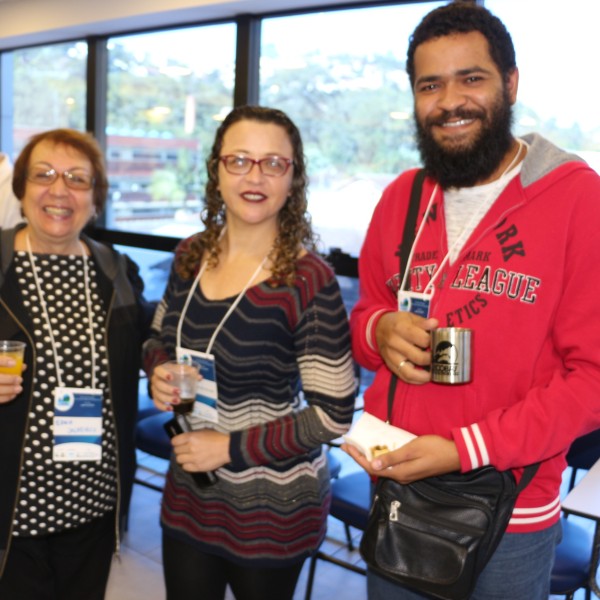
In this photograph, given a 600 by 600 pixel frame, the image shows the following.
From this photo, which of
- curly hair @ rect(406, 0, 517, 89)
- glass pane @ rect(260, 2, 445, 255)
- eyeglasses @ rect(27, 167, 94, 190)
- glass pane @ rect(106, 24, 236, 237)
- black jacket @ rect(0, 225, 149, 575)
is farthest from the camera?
glass pane @ rect(106, 24, 236, 237)

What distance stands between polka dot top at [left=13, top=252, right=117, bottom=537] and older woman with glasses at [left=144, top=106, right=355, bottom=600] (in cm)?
24

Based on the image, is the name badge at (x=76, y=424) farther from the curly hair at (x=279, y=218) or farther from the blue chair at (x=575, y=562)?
the blue chair at (x=575, y=562)

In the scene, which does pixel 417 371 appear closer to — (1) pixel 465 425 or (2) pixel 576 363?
(1) pixel 465 425

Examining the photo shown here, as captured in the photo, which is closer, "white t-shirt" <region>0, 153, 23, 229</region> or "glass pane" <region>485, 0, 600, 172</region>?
"white t-shirt" <region>0, 153, 23, 229</region>

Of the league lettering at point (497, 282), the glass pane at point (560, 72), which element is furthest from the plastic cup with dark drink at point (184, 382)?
the glass pane at point (560, 72)

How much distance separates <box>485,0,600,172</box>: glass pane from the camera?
3.36 metres

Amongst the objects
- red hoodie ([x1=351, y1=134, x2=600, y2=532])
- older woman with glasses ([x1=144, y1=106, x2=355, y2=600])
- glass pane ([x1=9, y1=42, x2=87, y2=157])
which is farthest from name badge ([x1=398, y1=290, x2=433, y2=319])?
glass pane ([x1=9, y1=42, x2=87, y2=157])

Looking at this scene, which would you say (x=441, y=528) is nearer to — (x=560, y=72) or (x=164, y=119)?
(x=560, y=72)

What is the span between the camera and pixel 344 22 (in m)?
4.24

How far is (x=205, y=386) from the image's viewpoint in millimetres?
1753

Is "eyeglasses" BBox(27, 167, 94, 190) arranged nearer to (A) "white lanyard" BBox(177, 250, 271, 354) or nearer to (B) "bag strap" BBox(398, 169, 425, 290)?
(A) "white lanyard" BBox(177, 250, 271, 354)

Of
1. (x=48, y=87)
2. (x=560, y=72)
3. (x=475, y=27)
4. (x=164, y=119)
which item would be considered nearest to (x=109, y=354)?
(x=475, y=27)

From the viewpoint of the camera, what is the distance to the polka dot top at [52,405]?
186cm

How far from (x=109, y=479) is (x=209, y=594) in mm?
440
